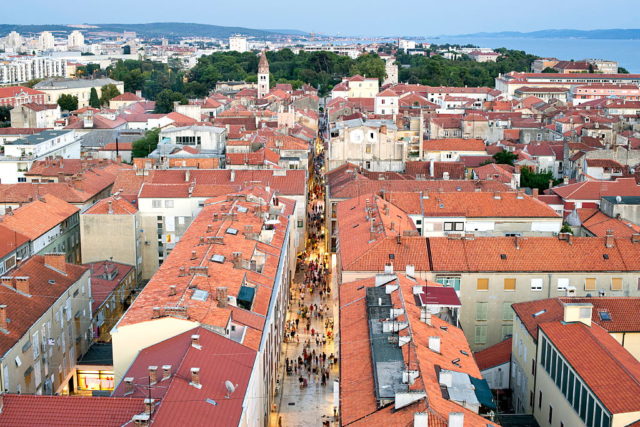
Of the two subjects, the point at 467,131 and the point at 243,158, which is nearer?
the point at 243,158

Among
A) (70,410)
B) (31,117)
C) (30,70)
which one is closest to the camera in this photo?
(70,410)

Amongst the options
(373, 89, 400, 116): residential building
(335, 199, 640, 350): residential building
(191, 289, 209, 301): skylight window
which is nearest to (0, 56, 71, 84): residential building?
(373, 89, 400, 116): residential building

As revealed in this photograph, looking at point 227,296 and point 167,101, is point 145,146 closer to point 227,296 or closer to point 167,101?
point 167,101

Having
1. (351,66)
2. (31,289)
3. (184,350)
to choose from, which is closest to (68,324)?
(31,289)

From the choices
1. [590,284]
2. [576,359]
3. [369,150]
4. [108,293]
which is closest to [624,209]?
[590,284]

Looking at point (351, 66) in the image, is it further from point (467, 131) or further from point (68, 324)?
point (68, 324)
